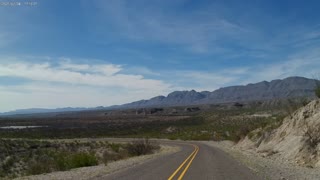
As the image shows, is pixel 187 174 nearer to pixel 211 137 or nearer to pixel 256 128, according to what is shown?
pixel 256 128

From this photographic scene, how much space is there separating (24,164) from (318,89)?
2662 cm

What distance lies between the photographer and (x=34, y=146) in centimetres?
5712

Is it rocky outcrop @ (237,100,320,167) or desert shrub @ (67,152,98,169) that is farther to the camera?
desert shrub @ (67,152,98,169)

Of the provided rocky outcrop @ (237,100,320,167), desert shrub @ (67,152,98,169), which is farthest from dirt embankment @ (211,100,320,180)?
desert shrub @ (67,152,98,169)

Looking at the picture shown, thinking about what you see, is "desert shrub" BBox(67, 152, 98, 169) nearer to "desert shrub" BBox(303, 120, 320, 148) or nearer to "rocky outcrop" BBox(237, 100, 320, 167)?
"rocky outcrop" BBox(237, 100, 320, 167)

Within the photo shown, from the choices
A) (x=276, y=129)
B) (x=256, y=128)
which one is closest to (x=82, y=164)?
(x=276, y=129)

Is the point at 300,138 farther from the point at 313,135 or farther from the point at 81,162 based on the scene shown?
the point at 81,162

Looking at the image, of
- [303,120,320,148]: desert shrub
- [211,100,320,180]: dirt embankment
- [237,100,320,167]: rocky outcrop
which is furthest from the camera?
[303,120,320,148]: desert shrub

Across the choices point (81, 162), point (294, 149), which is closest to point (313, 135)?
point (294, 149)

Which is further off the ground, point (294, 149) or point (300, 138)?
point (300, 138)

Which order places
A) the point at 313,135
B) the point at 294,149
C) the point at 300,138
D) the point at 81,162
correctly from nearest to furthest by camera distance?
the point at 313,135 < the point at 300,138 < the point at 294,149 < the point at 81,162

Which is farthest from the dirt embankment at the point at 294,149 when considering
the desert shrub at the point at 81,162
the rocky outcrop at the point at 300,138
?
the desert shrub at the point at 81,162

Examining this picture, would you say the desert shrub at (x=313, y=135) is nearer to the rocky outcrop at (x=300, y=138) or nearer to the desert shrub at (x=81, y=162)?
the rocky outcrop at (x=300, y=138)

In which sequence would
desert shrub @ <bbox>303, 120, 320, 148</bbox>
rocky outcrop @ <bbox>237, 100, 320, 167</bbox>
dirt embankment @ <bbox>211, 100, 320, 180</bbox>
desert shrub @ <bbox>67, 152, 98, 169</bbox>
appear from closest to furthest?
dirt embankment @ <bbox>211, 100, 320, 180</bbox> < rocky outcrop @ <bbox>237, 100, 320, 167</bbox> < desert shrub @ <bbox>303, 120, 320, 148</bbox> < desert shrub @ <bbox>67, 152, 98, 169</bbox>
